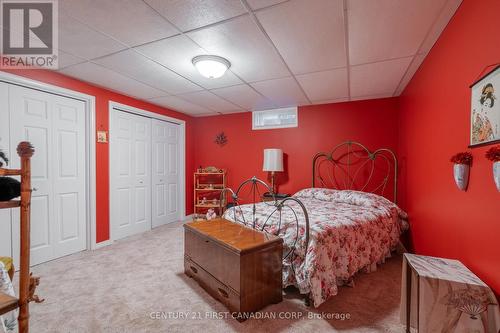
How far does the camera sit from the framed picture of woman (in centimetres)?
125

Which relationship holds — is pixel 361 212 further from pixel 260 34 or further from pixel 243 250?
pixel 260 34

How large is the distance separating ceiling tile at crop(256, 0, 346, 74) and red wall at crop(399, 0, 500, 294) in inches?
→ 32.3

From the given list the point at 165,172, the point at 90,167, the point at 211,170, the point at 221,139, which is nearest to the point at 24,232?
the point at 90,167

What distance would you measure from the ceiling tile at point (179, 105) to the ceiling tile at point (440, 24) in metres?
3.35

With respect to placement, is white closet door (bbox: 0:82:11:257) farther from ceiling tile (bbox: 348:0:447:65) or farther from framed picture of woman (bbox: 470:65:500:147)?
framed picture of woman (bbox: 470:65:500:147)

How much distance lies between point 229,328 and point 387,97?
12.8 feet

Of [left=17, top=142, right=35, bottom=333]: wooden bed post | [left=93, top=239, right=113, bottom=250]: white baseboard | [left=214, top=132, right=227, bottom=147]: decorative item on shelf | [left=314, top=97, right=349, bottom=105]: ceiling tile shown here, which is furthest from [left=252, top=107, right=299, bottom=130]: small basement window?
[left=17, top=142, right=35, bottom=333]: wooden bed post

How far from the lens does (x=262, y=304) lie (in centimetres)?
192

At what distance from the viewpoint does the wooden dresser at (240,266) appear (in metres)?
1.79

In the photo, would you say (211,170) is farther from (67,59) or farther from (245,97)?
(67,59)

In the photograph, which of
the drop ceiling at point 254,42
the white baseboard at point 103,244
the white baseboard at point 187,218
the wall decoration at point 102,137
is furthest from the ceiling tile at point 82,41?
the white baseboard at point 187,218

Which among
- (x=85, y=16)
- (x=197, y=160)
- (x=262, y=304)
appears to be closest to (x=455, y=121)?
(x=262, y=304)

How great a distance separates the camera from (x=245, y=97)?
3.85m

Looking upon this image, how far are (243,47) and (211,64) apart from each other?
40cm
